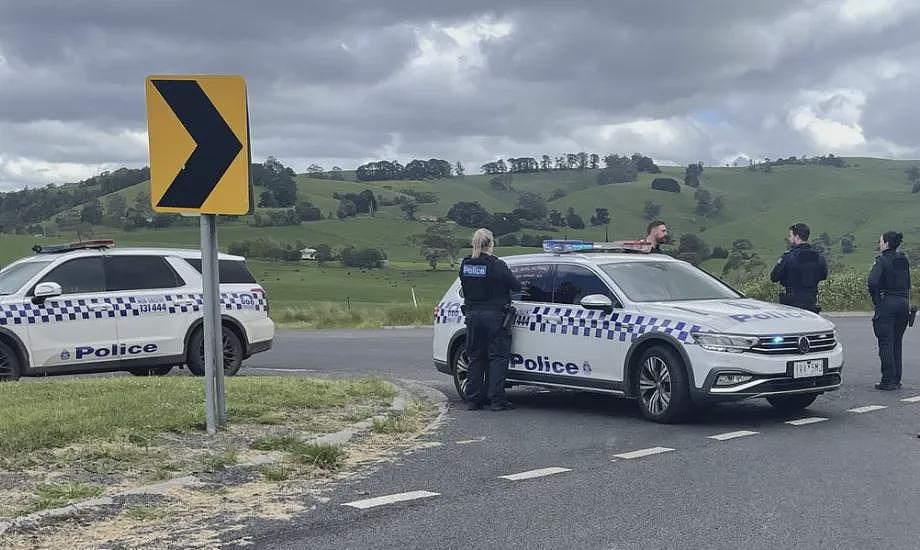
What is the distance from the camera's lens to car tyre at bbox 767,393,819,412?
10.4 metres

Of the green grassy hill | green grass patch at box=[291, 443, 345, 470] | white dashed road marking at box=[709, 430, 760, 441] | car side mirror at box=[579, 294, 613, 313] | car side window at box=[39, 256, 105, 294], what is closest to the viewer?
green grass patch at box=[291, 443, 345, 470]

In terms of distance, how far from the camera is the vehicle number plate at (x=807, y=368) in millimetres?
9602

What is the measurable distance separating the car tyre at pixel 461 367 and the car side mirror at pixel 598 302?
1.94 metres

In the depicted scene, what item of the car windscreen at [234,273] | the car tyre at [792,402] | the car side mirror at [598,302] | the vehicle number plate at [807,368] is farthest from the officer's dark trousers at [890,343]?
the car windscreen at [234,273]

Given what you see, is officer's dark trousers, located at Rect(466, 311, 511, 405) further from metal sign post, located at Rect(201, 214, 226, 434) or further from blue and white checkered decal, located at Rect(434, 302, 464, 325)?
metal sign post, located at Rect(201, 214, 226, 434)

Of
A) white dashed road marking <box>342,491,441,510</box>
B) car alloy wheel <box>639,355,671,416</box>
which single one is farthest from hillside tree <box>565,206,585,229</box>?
white dashed road marking <box>342,491,441,510</box>

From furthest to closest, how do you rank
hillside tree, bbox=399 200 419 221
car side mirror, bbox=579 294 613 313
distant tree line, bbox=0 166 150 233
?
hillside tree, bbox=399 200 419 221
distant tree line, bbox=0 166 150 233
car side mirror, bbox=579 294 613 313

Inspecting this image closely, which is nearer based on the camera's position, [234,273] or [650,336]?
[650,336]

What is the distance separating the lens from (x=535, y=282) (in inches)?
448

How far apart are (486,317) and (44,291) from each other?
5928 millimetres

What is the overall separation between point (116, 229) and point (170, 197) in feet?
295

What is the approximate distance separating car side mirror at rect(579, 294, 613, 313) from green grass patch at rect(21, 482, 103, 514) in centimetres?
508

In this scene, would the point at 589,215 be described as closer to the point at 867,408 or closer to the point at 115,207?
the point at 115,207

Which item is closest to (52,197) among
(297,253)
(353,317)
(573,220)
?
(297,253)
